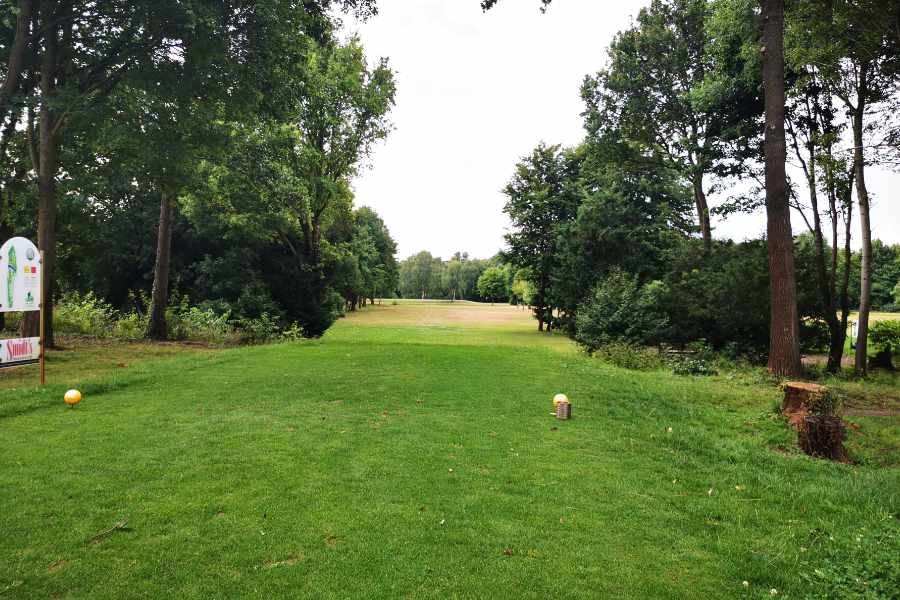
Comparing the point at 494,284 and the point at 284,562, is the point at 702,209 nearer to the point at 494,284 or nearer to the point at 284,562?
the point at 284,562

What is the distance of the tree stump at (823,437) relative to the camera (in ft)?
19.8

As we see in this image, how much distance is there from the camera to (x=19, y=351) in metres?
8.45

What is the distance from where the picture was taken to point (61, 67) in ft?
42.7

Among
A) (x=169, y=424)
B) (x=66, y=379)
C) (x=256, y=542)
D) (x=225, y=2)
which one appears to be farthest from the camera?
(x=225, y=2)

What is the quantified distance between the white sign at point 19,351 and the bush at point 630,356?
13.7 metres

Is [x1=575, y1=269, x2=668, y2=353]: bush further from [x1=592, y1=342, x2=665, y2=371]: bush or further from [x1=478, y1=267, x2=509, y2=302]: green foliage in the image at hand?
[x1=478, y1=267, x2=509, y2=302]: green foliage

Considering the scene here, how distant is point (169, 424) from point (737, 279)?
15163mm

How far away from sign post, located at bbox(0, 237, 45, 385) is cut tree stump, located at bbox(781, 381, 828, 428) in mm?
11964

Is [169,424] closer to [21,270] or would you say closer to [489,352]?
[21,270]

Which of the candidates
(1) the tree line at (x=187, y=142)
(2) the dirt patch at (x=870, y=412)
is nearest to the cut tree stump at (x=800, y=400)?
(2) the dirt patch at (x=870, y=412)

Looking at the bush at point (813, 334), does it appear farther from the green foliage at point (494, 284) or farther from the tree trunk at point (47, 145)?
the green foliage at point (494, 284)

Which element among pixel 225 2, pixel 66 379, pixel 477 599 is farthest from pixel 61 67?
pixel 477 599

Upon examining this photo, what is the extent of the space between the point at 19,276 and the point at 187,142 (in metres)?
6.55

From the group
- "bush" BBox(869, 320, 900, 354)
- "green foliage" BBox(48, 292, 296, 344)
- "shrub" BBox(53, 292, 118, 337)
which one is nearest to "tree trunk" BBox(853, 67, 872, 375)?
"bush" BBox(869, 320, 900, 354)
